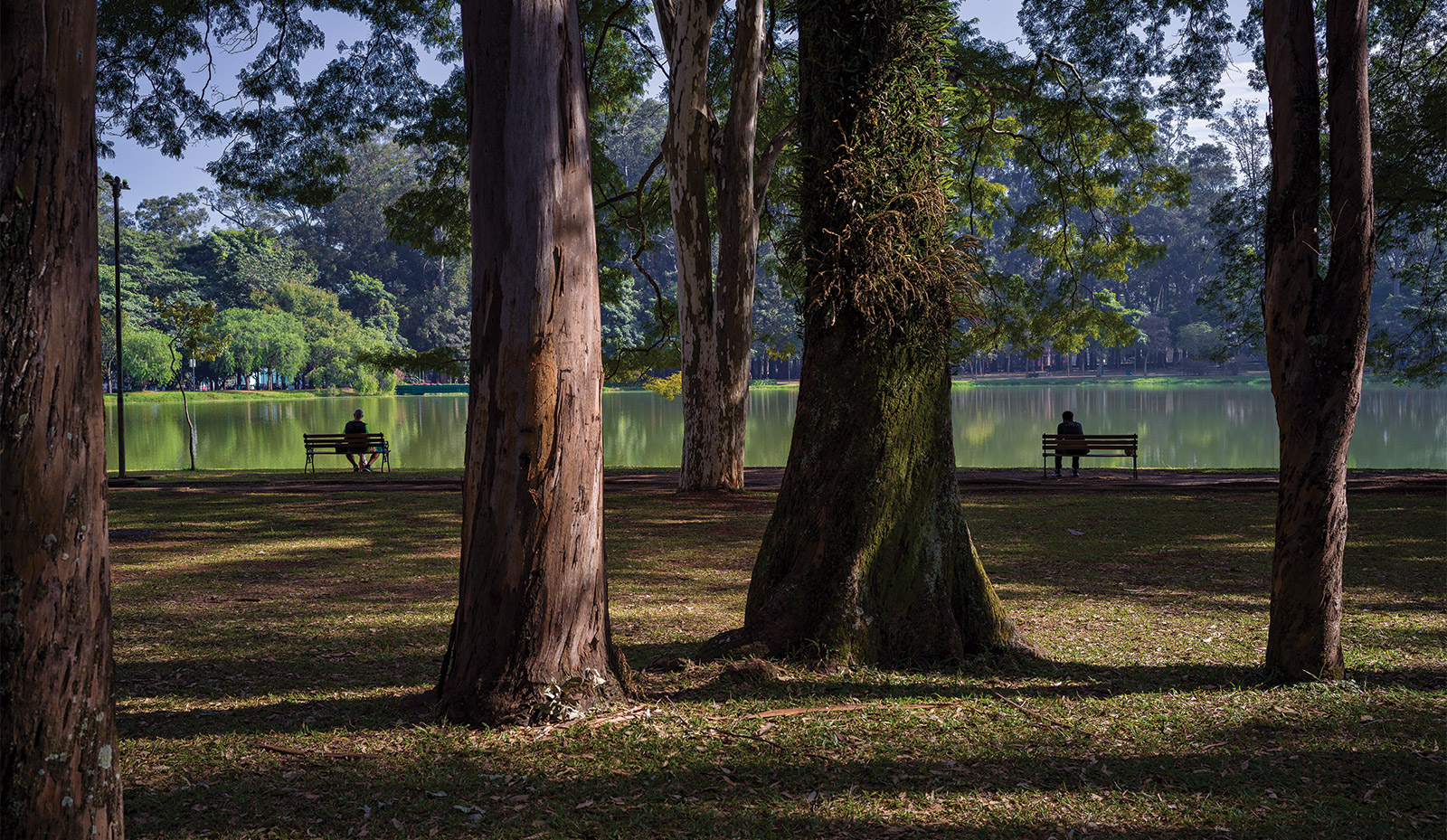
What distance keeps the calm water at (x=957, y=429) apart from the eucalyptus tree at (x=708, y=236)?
10.9m

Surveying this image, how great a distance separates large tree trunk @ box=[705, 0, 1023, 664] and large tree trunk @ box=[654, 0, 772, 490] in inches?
339

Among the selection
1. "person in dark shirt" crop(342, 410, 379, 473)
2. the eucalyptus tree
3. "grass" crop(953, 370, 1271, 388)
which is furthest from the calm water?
the eucalyptus tree

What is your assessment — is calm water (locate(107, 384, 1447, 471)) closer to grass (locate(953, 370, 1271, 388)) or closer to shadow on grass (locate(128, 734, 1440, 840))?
Answer: grass (locate(953, 370, 1271, 388))

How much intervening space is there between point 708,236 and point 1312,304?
35.5ft

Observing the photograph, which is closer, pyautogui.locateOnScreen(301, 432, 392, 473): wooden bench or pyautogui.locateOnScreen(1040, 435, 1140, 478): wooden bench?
pyautogui.locateOnScreen(1040, 435, 1140, 478): wooden bench

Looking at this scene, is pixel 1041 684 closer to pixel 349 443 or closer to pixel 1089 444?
pixel 1089 444

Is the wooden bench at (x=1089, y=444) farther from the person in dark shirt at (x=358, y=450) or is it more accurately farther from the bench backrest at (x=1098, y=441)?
the person in dark shirt at (x=358, y=450)

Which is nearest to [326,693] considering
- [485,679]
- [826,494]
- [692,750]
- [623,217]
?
[485,679]

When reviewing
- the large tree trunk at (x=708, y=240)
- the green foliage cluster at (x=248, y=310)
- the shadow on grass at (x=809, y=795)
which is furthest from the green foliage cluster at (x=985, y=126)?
the green foliage cluster at (x=248, y=310)

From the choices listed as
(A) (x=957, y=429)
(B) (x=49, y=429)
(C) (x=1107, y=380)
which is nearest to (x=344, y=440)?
(B) (x=49, y=429)

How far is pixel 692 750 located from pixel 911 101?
12.2 ft

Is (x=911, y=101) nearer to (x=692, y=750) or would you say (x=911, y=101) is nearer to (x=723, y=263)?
(x=692, y=750)

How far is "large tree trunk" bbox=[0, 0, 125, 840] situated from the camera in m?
2.42

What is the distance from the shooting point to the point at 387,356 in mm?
19516
